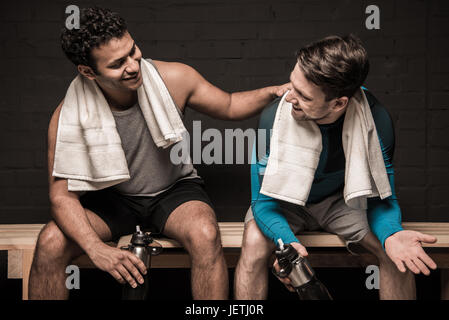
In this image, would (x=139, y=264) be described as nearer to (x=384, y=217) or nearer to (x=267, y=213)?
(x=267, y=213)

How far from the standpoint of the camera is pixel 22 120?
2713 millimetres

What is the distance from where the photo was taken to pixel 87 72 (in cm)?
202

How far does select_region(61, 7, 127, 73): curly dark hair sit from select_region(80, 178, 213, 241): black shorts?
0.63m

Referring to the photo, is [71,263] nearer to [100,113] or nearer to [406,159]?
[100,113]

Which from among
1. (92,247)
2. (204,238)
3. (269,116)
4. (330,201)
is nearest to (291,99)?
(269,116)

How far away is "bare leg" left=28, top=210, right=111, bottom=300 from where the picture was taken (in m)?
1.91

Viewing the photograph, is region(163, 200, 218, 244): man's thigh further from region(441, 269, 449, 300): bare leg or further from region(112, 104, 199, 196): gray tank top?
region(441, 269, 449, 300): bare leg

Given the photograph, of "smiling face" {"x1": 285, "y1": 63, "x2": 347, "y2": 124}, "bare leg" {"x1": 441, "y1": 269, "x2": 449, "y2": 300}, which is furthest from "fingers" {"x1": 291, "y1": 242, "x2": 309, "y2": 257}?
"bare leg" {"x1": 441, "y1": 269, "x2": 449, "y2": 300}

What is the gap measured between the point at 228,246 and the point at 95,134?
741 mm

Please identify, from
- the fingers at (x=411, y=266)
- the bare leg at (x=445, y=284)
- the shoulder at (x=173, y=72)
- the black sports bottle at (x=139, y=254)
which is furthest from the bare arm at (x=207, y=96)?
the bare leg at (x=445, y=284)

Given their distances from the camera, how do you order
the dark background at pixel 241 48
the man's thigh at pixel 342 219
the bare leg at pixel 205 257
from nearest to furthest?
the bare leg at pixel 205 257
the man's thigh at pixel 342 219
the dark background at pixel 241 48

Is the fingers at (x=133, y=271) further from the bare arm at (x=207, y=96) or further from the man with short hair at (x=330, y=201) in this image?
the bare arm at (x=207, y=96)

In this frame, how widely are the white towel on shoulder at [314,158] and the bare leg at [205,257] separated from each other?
283 mm

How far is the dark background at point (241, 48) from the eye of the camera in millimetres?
2658
